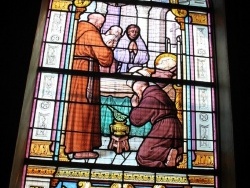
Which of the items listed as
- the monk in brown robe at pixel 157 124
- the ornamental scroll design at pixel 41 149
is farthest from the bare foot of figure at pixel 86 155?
the monk in brown robe at pixel 157 124

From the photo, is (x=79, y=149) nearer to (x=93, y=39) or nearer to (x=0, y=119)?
(x=0, y=119)

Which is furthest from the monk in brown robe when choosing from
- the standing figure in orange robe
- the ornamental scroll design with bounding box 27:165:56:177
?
the ornamental scroll design with bounding box 27:165:56:177

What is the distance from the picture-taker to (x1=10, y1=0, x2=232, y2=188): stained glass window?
5.29 m

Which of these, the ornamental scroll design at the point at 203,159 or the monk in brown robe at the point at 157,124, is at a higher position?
the monk in brown robe at the point at 157,124

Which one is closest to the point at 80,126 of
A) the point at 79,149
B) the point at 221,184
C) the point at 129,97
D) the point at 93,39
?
the point at 79,149

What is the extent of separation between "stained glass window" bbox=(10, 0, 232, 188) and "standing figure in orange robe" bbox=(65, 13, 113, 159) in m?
0.01

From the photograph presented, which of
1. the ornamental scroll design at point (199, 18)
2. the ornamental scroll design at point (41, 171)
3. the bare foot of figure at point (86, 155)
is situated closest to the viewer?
the ornamental scroll design at point (41, 171)

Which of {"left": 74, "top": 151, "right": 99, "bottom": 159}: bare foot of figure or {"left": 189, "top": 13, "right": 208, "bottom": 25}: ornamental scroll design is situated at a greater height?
{"left": 189, "top": 13, "right": 208, "bottom": 25}: ornamental scroll design

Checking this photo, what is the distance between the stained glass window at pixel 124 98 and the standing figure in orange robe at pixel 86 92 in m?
0.01

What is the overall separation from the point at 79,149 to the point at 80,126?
242 mm

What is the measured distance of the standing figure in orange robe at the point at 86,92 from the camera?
5387 mm

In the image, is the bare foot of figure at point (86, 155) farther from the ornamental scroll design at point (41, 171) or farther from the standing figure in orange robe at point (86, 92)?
the ornamental scroll design at point (41, 171)

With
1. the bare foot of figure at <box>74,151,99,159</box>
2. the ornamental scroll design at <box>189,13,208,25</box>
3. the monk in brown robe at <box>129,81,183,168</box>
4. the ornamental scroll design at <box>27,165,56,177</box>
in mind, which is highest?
the ornamental scroll design at <box>189,13,208,25</box>

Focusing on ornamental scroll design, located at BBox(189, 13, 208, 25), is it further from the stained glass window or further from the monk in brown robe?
the monk in brown robe
